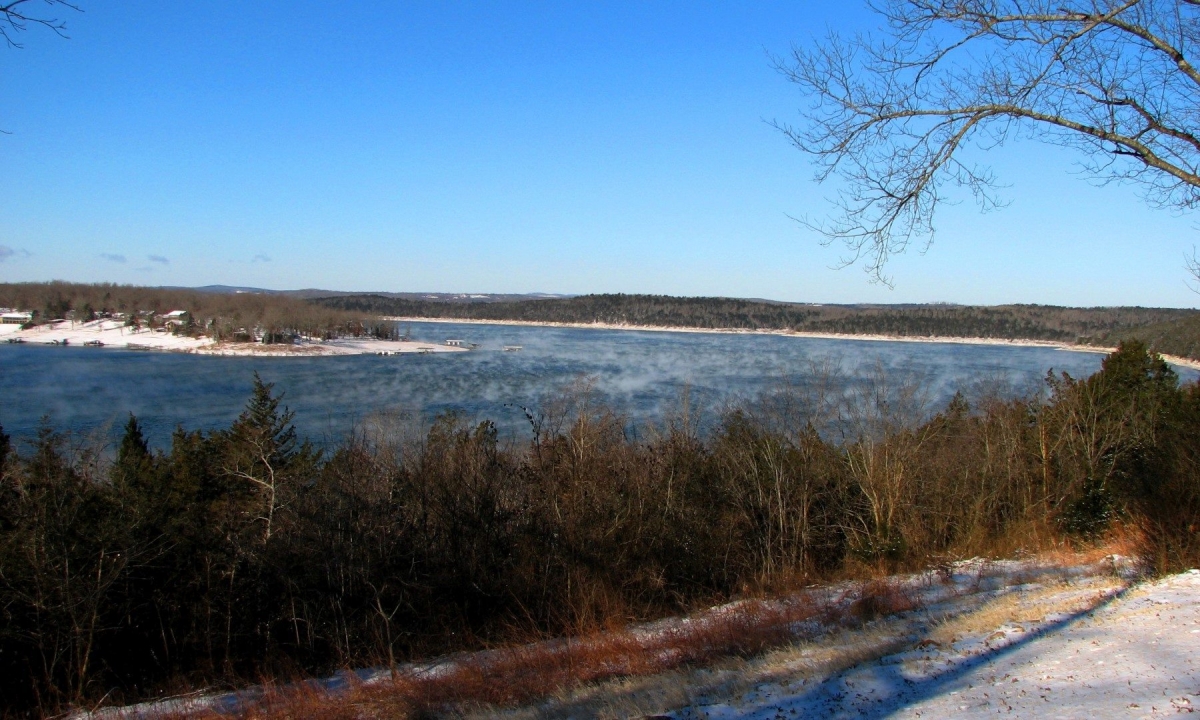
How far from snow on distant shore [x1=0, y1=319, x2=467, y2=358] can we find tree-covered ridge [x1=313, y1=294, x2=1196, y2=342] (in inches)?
2981

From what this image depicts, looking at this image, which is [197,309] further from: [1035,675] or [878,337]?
[1035,675]

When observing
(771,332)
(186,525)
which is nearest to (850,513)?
(186,525)

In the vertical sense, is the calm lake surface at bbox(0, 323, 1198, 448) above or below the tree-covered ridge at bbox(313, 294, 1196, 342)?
below

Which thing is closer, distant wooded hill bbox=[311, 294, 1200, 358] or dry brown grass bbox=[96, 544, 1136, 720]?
dry brown grass bbox=[96, 544, 1136, 720]

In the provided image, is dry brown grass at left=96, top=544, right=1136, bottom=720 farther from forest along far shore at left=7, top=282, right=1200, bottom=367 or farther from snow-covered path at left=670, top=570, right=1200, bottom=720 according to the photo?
forest along far shore at left=7, top=282, right=1200, bottom=367

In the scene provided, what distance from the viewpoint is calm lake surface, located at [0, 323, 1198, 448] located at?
34188 mm

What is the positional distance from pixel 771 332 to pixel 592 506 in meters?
134

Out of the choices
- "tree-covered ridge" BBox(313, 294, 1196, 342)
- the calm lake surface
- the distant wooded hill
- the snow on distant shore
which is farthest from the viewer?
"tree-covered ridge" BBox(313, 294, 1196, 342)

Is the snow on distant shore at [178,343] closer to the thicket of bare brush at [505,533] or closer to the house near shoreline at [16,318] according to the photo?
the house near shoreline at [16,318]

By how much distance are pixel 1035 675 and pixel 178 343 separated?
94.4 metres

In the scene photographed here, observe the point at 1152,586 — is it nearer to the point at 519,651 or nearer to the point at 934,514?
the point at 519,651

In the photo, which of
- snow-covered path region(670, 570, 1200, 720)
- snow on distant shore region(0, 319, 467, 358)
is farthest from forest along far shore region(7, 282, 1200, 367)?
snow-covered path region(670, 570, 1200, 720)

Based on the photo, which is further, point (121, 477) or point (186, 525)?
point (121, 477)

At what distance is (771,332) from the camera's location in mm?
142750
